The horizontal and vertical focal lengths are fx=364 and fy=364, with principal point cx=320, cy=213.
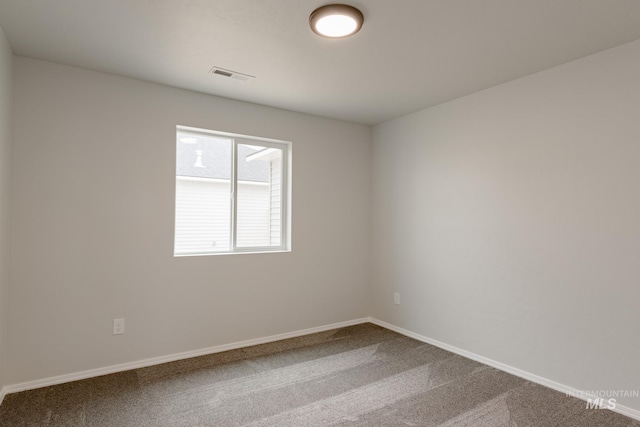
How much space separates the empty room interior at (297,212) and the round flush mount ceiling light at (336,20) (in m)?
0.02

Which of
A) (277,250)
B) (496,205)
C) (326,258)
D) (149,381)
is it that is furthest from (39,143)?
(496,205)

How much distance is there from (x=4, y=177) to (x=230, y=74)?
5.68 ft

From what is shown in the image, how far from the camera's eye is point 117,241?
117 inches

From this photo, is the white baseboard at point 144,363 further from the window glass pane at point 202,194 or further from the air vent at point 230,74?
the air vent at point 230,74

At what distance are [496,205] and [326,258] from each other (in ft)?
6.12

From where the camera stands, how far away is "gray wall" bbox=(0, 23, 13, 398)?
2361mm

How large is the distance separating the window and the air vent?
2.24 feet

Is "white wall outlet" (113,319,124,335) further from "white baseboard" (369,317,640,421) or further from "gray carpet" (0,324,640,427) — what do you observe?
"white baseboard" (369,317,640,421)

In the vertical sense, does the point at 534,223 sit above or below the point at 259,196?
below

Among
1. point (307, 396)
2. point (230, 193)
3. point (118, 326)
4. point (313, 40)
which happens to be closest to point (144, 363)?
point (118, 326)

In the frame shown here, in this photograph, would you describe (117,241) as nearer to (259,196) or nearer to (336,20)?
(259,196)

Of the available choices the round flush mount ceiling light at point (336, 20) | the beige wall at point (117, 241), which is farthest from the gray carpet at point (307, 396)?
the round flush mount ceiling light at point (336, 20)

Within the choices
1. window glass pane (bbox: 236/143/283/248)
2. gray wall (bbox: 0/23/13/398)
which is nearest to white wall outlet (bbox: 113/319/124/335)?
gray wall (bbox: 0/23/13/398)

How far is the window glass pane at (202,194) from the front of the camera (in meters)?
3.45
